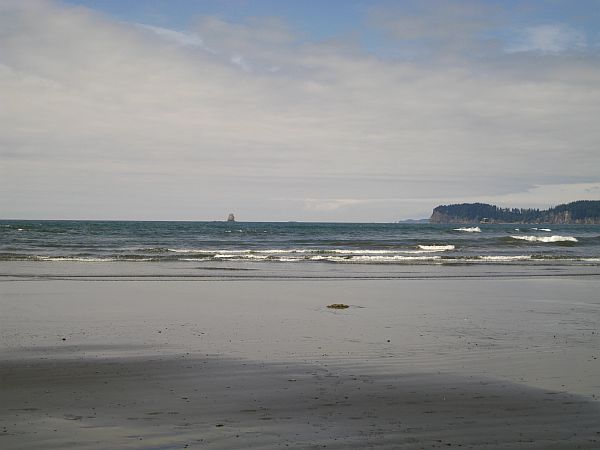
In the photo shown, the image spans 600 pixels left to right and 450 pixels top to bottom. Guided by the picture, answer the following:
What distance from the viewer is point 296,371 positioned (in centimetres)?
832

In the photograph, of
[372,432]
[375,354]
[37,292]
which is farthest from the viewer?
[37,292]

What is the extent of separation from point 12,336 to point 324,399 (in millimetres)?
6229

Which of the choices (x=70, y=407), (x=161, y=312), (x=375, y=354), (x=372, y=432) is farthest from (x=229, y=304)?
(x=372, y=432)

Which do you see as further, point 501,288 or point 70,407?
point 501,288

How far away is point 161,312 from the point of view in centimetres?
1364

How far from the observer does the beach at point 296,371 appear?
6.03 metres

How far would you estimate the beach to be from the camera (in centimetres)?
603

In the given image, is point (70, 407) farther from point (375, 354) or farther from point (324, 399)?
point (375, 354)

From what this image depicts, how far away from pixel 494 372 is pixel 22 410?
583 cm

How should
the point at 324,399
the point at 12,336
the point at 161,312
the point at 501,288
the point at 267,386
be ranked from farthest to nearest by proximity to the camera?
the point at 501,288 → the point at 161,312 → the point at 12,336 → the point at 267,386 → the point at 324,399

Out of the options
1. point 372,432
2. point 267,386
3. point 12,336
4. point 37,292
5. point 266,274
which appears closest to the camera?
point 372,432

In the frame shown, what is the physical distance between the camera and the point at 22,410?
6574 millimetres

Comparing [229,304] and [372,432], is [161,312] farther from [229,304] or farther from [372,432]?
[372,432]

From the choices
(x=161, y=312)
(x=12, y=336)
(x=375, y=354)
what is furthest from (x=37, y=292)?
(x=375, y=354)
